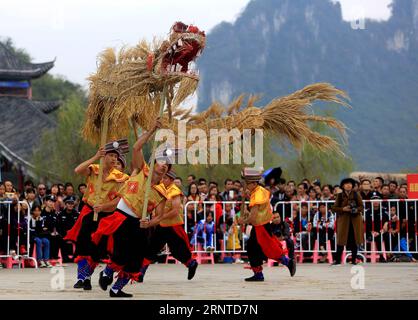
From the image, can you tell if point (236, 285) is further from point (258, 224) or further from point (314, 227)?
point (314, 227)

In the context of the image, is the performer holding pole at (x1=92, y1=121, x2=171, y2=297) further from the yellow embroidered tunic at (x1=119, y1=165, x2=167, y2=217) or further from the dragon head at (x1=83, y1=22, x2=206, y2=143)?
the dragon head at (x1=83, y1=22, x2=206, y2=143)

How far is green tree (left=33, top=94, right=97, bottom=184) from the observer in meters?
39.7

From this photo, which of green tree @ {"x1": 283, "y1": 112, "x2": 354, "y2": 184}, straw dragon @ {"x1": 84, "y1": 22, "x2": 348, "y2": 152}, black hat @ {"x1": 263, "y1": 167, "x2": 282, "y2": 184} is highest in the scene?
green tree @ {"x1": 283, "y1": 112, "x2": 354, "y2": 184}

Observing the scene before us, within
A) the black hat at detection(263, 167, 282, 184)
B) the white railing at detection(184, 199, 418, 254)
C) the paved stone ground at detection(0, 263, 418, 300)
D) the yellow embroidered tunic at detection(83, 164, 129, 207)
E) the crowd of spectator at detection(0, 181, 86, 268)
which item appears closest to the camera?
the paved stone ground at detection(0, 263, 418, 300)

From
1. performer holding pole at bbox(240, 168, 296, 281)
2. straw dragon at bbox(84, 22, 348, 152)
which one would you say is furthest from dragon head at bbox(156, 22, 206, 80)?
performer holding pole at bbox(240, 168, 296, 281)

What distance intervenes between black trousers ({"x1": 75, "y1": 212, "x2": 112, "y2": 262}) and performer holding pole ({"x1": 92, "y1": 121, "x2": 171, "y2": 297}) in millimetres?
674

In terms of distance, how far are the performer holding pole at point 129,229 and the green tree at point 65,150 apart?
26775mm

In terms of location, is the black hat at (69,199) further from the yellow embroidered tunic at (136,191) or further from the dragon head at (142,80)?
the yellow embroidered tunic at (136,191)

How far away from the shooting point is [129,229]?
35.7 feet

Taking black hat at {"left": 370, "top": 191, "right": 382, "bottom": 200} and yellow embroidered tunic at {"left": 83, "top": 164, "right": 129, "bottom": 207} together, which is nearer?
yellow embroidered tunic at {"left": 83, "top": 164, "right": 129, "bottom": 207}

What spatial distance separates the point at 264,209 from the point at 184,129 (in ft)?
5.23

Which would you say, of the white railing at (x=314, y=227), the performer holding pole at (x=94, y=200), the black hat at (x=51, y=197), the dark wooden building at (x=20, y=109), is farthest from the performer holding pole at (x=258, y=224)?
the dark wooden building at (x=20, y=109)

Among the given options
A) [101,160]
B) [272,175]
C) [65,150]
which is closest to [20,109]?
[65,150]
